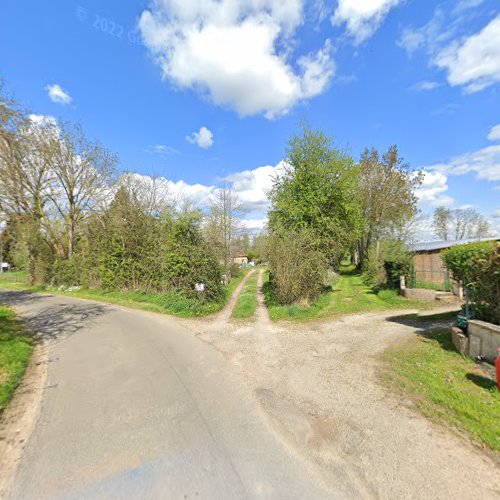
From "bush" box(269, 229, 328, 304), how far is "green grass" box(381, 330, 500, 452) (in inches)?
214

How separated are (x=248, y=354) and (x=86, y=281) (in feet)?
62.0

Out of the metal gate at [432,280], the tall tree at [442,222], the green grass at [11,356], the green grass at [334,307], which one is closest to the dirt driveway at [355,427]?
the green grass at [334,307]

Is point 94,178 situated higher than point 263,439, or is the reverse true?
point 94,178

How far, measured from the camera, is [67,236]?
25016mm

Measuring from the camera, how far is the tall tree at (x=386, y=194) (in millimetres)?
27188

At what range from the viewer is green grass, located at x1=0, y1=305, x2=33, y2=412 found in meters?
4.86

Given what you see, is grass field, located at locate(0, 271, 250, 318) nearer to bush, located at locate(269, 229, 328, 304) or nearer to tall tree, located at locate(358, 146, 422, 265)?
bush, located at locate(269, 229, 328, 304)

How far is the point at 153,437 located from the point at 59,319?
10498 mm

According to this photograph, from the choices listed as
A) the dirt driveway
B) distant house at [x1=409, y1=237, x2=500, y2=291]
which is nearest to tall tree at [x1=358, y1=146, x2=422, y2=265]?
distant house at [x1=409, y1=237, x2=500, y2=291]

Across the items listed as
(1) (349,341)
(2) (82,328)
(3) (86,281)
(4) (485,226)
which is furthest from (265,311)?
(4) (485,226)

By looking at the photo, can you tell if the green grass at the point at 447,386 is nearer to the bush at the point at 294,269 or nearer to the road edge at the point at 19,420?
the bush at the point at 294,269

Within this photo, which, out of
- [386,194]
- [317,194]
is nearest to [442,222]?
[386,194]

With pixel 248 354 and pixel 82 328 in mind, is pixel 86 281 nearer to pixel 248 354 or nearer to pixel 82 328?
pixel 82 328

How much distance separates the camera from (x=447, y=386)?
15.2 feet
